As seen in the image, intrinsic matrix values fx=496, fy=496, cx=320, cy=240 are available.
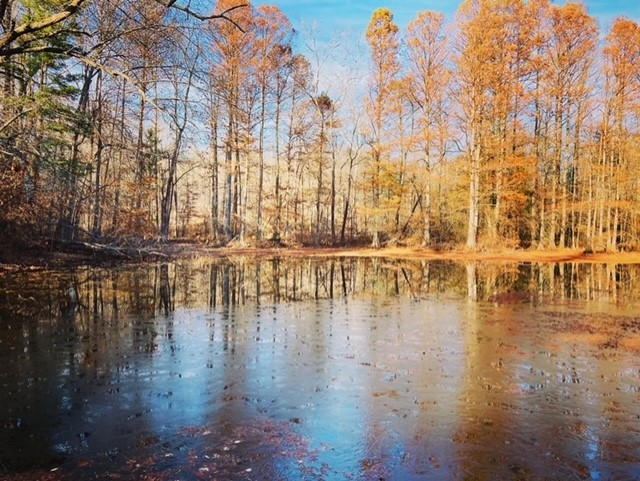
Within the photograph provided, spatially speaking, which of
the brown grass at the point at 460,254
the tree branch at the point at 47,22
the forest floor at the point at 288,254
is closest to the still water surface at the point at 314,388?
the tree branch at the point at 47,22

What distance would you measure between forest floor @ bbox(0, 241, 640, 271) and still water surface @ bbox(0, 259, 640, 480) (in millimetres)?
7087

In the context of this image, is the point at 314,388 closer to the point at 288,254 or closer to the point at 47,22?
the point at 47,22

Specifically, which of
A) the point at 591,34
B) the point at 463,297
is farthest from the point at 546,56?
the point at 463,297

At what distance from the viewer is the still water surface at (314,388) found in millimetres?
3943

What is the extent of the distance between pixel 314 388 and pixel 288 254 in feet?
72.3

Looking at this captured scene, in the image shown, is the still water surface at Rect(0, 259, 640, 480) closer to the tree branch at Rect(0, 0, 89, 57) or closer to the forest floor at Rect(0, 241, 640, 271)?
the tree branch at Rect(0, 0, 89, 57)

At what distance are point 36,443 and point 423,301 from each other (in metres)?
9.39

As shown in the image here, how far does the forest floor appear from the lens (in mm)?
18750

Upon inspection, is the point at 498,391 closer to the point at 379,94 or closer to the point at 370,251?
the point at 370,251

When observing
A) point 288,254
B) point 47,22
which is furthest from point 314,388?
point 288,254

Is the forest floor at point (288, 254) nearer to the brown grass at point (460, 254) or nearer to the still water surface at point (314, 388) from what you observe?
the brown grass at point (460, 254)

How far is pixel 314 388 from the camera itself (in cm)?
568

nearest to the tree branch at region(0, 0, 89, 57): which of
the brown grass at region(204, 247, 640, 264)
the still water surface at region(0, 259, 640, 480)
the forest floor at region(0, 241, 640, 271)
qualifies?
the still water surface at region(0, 259, 640, 480)

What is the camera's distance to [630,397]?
18.0ft
